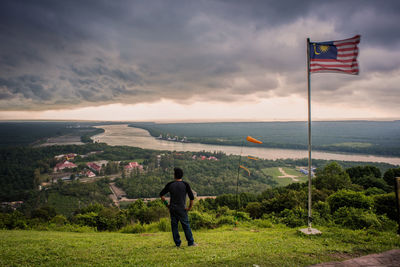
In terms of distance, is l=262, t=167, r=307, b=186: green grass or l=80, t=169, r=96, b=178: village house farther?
l=80, t=169, r=96, b=178: village house

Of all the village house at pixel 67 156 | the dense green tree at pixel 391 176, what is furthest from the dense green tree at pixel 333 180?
the village house at pixel 67 156

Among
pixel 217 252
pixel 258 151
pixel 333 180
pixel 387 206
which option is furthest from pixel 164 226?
pixel 258 151

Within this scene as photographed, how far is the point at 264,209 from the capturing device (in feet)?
54.1

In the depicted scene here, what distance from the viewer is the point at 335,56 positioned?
19.0 feet

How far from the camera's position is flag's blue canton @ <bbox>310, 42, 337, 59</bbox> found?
581 centimetres

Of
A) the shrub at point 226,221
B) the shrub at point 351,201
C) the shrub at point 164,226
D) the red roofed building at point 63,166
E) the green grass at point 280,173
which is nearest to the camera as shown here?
the shrub at point 164,226

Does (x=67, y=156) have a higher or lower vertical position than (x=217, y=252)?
lower

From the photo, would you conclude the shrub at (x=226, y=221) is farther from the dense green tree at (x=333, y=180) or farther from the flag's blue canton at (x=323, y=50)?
the dense green tree at (x=333, y=180)

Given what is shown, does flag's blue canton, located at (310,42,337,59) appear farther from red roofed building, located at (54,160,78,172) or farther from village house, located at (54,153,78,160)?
village house, located at (54,153,78,160)

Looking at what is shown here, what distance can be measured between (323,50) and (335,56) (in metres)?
0.37

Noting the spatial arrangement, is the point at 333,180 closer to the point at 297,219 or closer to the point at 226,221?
the point at 297,219

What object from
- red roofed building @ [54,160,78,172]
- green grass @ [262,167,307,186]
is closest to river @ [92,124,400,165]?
green grass @ [262,167,307,186]

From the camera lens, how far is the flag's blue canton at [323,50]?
19.0 feet

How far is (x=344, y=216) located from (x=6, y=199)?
2198 inches
